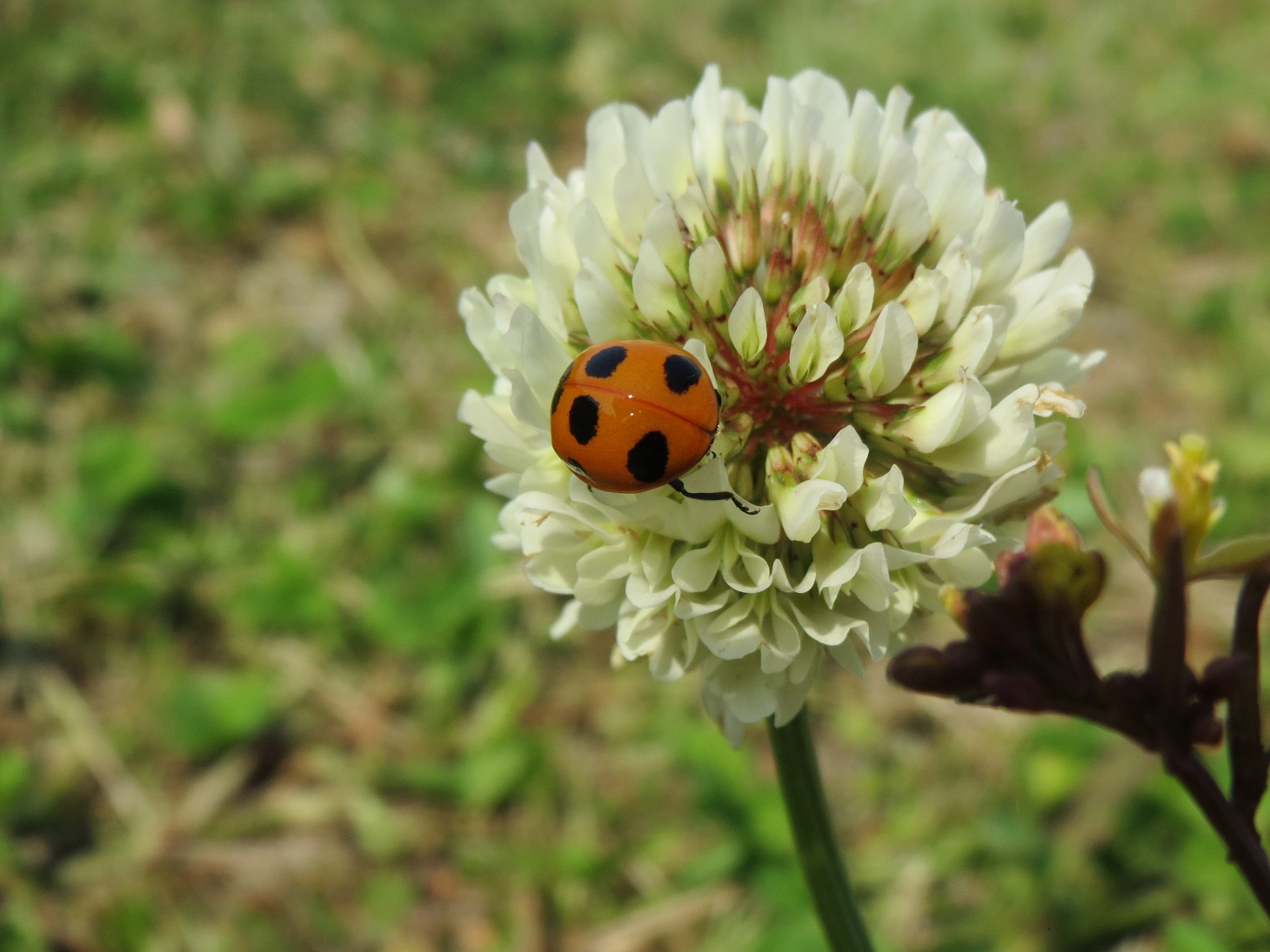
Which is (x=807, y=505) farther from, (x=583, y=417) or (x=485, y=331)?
(x=485, y=331)

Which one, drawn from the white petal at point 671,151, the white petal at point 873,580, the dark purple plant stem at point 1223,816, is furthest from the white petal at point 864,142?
the dark purple plant stem at point 1223,816

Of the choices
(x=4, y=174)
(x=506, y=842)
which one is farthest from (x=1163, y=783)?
(x=4, y=174)

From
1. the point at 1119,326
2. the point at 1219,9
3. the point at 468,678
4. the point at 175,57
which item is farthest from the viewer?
the point at 1219,9

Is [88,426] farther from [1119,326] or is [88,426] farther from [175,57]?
[1119,326]

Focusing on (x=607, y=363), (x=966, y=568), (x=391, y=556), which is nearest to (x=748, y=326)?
(x=607, y=363)

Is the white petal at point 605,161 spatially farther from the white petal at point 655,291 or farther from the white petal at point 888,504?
the white petal at point 888,504

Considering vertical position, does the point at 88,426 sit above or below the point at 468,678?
above

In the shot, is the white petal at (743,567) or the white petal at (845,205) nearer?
the white petal at (743,567)
